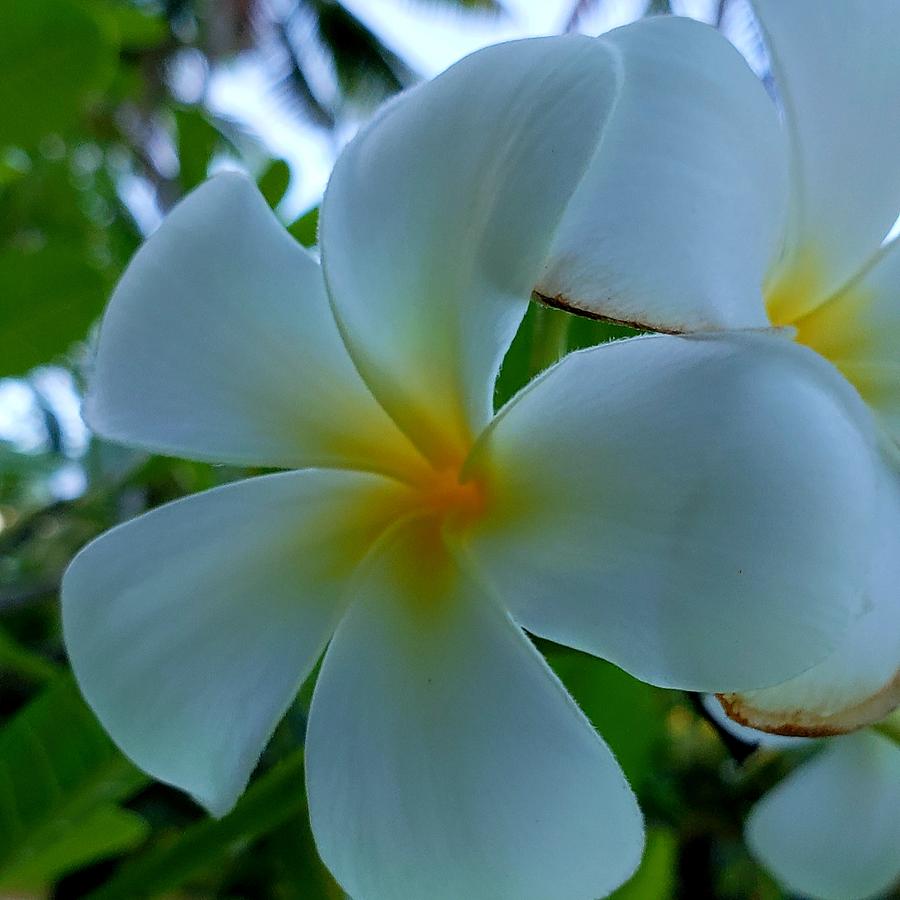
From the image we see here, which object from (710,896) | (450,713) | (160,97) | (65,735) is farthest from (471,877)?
(160,97)

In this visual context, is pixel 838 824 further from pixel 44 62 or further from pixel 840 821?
pixel 44 62

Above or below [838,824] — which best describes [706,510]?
above

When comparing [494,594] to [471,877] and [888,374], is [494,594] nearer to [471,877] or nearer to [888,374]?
[471,877]

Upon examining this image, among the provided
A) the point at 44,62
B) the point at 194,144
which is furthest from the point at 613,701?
the point at 44,62

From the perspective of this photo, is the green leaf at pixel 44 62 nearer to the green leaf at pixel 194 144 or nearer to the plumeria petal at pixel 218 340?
the green leaf at pixel 194 144

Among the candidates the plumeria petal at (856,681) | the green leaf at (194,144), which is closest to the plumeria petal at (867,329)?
the plumeria petal at (856,681)

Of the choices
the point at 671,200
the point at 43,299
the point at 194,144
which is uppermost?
the point at 671,200
